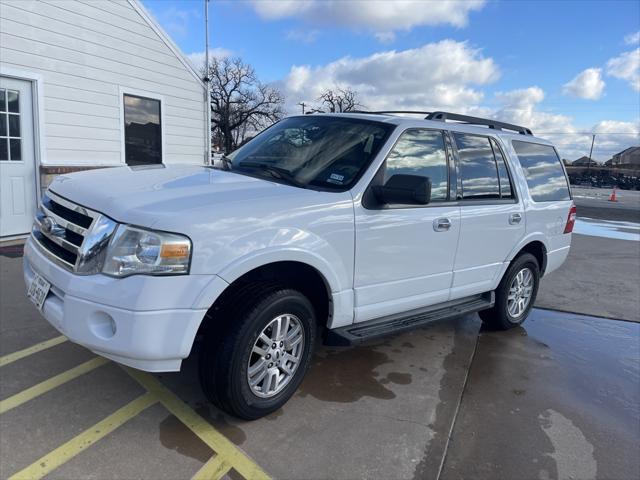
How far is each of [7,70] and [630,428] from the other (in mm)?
8576

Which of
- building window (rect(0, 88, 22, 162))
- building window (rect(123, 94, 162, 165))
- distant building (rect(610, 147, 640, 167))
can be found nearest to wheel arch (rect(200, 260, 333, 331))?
building window (rect(0, 88, 22, 162))

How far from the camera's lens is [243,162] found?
3887mm

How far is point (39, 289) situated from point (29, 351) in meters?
1.19

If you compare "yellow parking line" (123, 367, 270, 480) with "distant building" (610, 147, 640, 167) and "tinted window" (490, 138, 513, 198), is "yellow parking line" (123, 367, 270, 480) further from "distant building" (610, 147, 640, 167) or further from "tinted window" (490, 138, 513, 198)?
"distant building" (610, 147, 640, 167)

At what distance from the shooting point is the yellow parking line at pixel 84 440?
249 centimetres

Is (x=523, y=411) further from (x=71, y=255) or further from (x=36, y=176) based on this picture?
(x=36, y=176)

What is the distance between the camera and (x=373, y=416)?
3238 millimetres

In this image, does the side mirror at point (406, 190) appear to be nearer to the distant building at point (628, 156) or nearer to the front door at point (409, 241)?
the front door at point (409, 241)

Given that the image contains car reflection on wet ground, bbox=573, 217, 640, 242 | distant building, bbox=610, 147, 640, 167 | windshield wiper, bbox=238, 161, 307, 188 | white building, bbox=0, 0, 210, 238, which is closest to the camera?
windshield wiper, bbox=238, 161, 307, 188

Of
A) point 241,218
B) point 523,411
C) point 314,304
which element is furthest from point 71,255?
point 523,411

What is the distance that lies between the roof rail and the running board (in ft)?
5.22

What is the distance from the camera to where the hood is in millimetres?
2557

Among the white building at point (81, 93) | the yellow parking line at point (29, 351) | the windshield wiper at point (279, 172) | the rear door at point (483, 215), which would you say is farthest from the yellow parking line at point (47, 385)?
the white building at point (81, 93)

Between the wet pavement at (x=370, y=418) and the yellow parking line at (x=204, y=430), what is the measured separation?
1 centimetres
